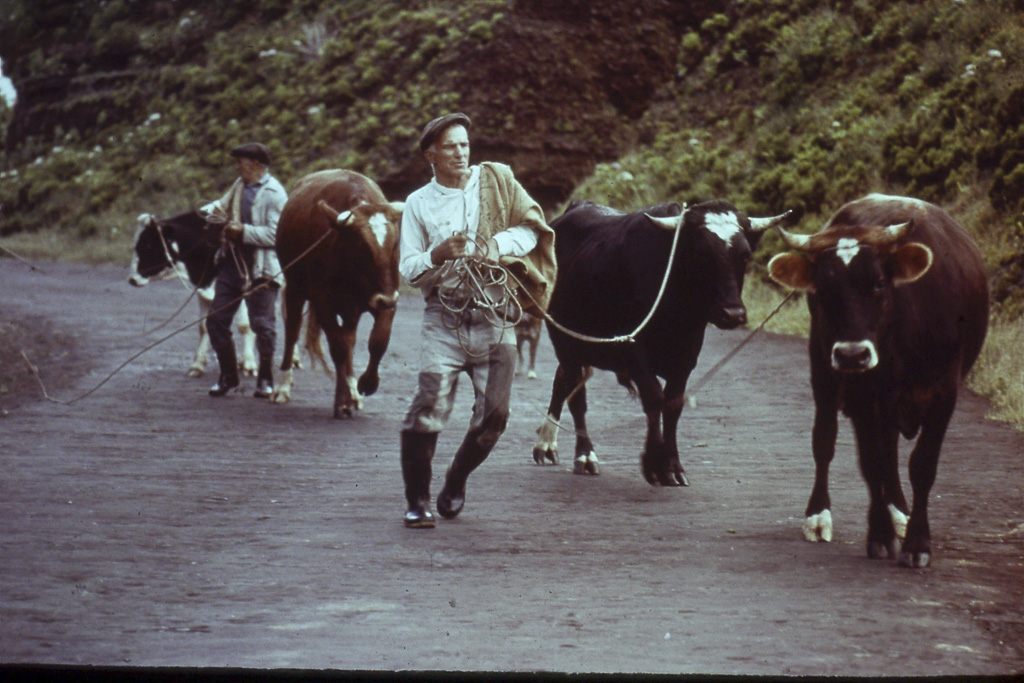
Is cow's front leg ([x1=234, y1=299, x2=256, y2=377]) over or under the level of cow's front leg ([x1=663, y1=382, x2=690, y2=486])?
under

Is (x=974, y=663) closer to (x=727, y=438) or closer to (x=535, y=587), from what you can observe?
(x=535, y=587)

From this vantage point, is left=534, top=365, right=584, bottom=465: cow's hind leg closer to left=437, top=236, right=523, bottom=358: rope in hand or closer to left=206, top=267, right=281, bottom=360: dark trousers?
left=437, top=236, right=523, bottom=358: rope in hand

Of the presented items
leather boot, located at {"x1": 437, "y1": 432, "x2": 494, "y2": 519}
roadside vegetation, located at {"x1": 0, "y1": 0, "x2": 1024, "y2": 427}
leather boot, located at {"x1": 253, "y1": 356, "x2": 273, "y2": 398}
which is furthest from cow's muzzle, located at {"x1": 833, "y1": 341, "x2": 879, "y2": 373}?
leather boot, located at {"x1": 253, "y1": 356, "x2": 273, "y2": 398}

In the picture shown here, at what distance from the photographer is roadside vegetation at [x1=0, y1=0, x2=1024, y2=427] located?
7.71 m

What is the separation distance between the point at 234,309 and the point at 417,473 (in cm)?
571

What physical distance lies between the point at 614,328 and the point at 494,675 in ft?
12.6

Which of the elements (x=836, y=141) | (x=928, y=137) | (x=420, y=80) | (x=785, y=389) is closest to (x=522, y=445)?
(x=785, y=389)

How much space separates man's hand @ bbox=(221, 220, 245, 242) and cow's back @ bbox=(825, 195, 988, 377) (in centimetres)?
647

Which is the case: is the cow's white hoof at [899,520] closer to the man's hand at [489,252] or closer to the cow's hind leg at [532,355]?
the man's hand at [489,252]

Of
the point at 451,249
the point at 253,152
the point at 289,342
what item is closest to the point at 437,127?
the point at 451,249

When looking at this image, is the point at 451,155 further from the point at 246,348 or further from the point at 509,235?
the point at 246,348

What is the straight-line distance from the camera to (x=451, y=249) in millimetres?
6441

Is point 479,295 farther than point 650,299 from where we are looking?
No

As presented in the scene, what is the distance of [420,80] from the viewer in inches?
719
